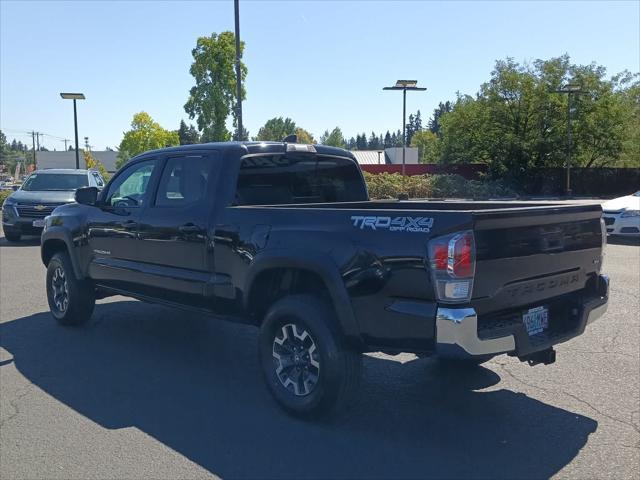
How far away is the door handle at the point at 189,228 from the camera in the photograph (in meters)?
5.31

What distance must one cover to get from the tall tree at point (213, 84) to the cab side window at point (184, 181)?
4151cm

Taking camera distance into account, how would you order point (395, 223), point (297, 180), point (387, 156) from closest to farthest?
point (395, 223)
point (297, 180)
point (387, 156)

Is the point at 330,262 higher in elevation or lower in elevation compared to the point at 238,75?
lower

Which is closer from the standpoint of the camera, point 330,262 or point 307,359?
point 330,262

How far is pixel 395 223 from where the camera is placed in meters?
3.92

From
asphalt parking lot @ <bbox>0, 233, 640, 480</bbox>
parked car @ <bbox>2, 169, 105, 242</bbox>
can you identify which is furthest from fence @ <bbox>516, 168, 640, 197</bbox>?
asphalt parking lot @ <bbox>0, 233, 640, 480</bbox>

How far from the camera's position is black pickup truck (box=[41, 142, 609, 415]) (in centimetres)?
379

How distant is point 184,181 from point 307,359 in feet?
7.02

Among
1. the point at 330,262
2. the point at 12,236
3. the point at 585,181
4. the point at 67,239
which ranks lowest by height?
A: the point at 12,236

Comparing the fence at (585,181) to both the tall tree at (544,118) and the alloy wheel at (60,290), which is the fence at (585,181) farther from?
the alloy wheel at (60,290)

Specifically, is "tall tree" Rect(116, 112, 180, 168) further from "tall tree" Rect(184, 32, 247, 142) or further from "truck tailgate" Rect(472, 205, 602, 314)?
"truck tailgate" Rect(472, 205, 602, 314)

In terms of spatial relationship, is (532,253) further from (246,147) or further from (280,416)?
(246,147)

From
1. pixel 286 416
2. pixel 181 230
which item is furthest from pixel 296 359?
pixel 181 230

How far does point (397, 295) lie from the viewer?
3.90 metres
